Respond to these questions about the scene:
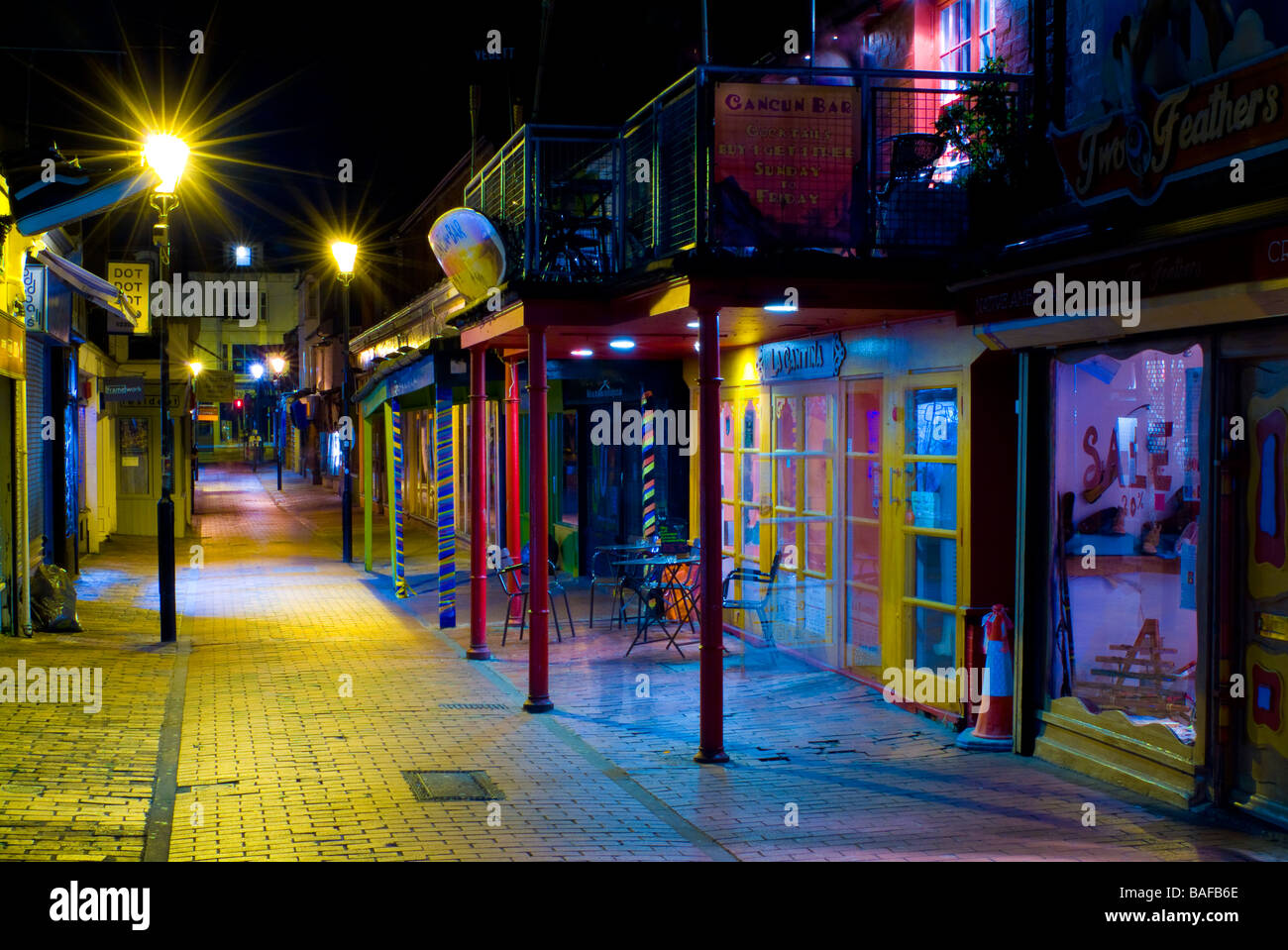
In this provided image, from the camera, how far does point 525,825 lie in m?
6.79

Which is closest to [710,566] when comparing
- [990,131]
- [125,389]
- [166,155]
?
[990,131]

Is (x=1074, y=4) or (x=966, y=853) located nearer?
(x=966, y=853)

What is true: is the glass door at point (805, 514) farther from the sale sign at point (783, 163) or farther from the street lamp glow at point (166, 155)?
the street lamp glow at point (166, 155)

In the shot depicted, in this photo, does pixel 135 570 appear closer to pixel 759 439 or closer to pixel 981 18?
pixel 759 439

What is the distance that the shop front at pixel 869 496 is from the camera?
9102 millimetres

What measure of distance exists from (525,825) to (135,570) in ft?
52.3

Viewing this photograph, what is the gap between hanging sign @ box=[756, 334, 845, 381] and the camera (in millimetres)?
11109

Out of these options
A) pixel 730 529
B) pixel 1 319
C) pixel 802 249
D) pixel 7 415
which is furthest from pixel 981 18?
pixel 7 415

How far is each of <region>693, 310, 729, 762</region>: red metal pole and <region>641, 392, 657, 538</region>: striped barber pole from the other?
674cm

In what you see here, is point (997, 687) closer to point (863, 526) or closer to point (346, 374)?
point (863, 526)

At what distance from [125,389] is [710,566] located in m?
18.6

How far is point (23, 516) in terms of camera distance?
45.2 feet

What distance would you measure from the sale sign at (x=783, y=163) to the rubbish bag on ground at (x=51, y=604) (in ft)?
31.2

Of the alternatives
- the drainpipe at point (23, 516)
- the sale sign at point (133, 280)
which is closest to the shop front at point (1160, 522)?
the drainpipe at point (23, 516)
